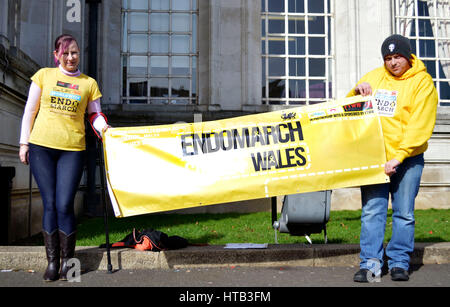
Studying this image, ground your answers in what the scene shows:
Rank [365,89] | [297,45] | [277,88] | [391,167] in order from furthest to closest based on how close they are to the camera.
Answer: [297,45] → [277,88] → [365,89] → [391,167]

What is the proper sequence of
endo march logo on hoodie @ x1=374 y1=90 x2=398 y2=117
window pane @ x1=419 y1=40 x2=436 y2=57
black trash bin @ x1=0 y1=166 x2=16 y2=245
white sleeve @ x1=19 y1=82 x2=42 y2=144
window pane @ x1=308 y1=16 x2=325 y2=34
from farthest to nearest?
window pane @ x1=419 y1=40 x2=436 y2=57 < window pane @ x1=308 y1=16 x2=325 y2=34 < black trash bin @ x1=0 y1=166 x2=16 y2=245 < endo march logo on hoodie @ x1=374 y1=90 x2=398 y2=117 < white sleeve @ x1=19 y1=82 x2=42 y2=144

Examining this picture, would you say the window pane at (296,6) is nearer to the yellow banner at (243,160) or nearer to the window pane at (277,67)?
the window pane at (277,67)

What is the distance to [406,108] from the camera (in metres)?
4.39

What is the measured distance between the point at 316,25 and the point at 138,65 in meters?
5.36

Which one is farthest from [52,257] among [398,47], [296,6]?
[296,6]

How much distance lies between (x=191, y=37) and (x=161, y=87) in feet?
5.47

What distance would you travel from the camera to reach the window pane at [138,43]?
12.7 m

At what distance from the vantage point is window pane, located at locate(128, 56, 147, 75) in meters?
12.7

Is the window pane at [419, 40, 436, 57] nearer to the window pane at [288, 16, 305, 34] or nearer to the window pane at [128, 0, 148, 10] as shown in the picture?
the window pane at [288, 16, 305, 34]

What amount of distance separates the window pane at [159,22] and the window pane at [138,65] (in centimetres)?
93

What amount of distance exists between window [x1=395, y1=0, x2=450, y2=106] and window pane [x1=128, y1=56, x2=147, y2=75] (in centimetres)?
750

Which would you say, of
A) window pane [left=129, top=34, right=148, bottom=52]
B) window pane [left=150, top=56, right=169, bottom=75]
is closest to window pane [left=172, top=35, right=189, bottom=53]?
window pane [left=150, top=56, right=169, bottom=75]

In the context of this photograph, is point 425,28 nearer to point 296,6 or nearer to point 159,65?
point 296,6
